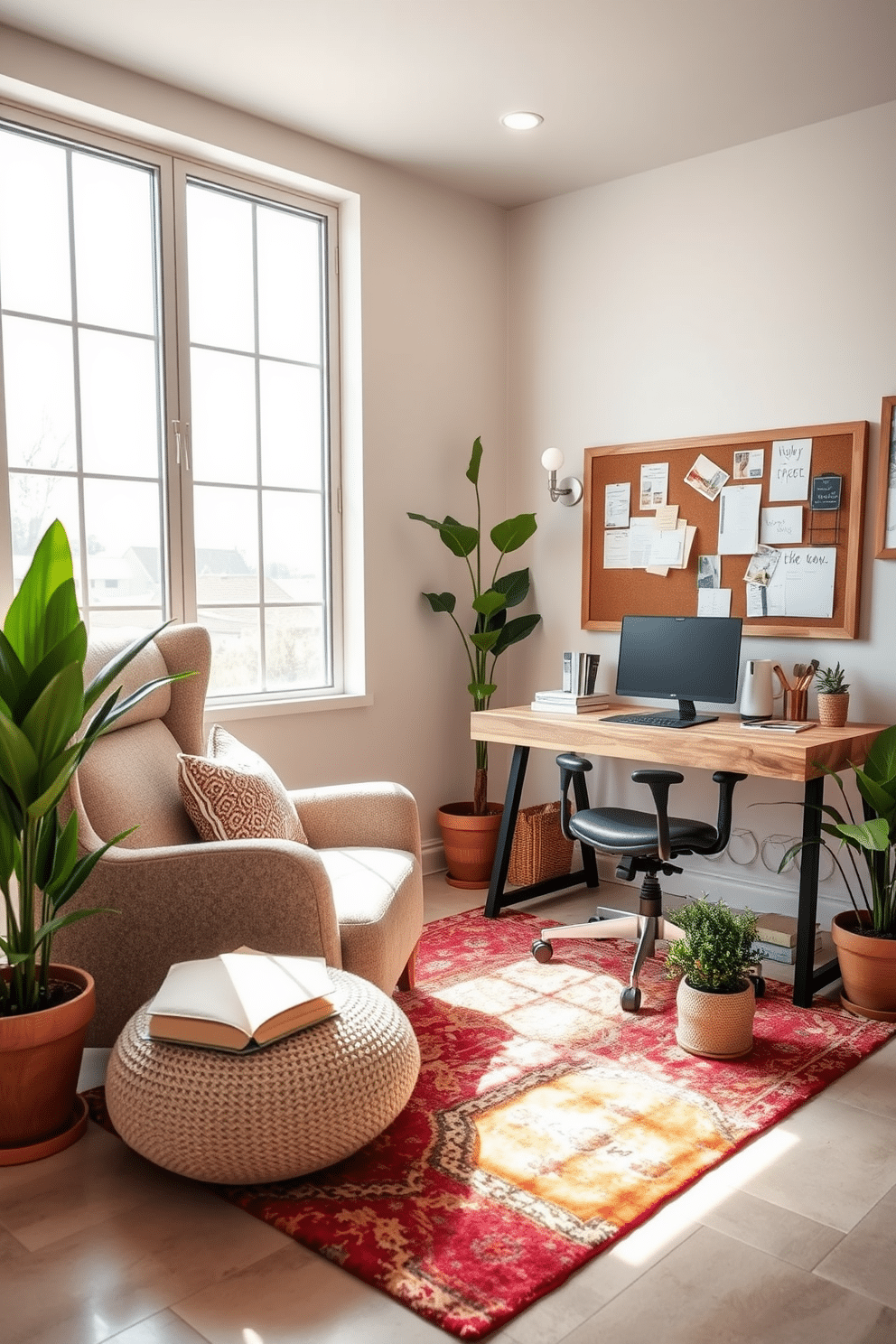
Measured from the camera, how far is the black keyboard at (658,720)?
10.7ft

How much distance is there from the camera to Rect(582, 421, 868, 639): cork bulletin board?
336 cm

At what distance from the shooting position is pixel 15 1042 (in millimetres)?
2006

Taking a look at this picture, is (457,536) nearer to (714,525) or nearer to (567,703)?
(567,703)

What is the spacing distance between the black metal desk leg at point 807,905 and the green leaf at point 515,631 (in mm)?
1511

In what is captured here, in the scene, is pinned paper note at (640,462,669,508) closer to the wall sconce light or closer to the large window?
the wall sconce light

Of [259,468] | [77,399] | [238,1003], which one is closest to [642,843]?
[238,1003]

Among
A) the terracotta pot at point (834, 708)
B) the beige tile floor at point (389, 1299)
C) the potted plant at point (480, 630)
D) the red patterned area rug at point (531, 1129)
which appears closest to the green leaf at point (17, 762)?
the beige tile floor at point (389, 1299)

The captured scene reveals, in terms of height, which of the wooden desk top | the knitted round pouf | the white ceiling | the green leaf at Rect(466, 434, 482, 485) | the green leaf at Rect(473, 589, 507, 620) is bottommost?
the knitted round pouf


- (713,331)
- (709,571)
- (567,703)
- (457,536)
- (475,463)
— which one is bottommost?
(567,703)

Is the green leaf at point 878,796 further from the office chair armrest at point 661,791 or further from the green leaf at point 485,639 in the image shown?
the green leaf at point 485,639

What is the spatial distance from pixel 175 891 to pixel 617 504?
2.38 meters

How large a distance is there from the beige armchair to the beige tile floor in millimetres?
404

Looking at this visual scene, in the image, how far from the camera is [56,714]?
80.6 inches

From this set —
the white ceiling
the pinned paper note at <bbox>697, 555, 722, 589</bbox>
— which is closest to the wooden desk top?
the pinned paper note at <bbox>697, 555, 722, 589</bbox>
